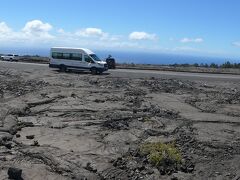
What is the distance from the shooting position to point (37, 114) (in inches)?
799

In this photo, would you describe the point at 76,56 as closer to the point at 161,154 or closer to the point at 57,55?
the point at 57,55

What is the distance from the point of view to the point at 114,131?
1725 cm

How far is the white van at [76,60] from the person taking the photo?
4169cm

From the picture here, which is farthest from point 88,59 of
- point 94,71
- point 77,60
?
point 94,71

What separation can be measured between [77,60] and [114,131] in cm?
2549

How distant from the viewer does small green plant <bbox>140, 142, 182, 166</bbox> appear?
42.4ft

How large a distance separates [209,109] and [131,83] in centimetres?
1159

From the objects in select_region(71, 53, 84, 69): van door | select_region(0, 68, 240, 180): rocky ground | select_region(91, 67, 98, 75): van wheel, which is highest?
select_region(71, 53, 84, 69): van door

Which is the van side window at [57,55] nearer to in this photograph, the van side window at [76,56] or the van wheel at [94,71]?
the van side window at [76,56]

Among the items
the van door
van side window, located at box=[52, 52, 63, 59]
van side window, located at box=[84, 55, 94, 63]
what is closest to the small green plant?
van side window, located at box=[84, 55, 94, 63]

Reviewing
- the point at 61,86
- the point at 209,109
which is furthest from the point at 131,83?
the point at 209,109

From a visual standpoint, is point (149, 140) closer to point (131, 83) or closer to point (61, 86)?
point (61, 86)

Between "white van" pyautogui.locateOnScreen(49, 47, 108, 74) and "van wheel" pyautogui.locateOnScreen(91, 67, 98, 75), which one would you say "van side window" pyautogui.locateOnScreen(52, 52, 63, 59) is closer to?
"white van" pyautogui.locateOnScreen(49, 47, 108, 74)

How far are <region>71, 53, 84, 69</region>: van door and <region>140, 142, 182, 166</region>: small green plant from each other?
28.2 metres
